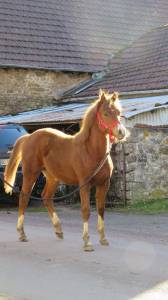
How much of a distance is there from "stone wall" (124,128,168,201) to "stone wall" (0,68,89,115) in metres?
8.70

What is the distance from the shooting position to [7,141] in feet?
51.3

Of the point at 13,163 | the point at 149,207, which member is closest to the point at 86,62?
the point at 149,207

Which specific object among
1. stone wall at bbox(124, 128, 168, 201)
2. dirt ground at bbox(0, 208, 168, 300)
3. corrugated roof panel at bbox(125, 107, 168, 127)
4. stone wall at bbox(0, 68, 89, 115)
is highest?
stone wall at bbox(0, 68, 89, 115)

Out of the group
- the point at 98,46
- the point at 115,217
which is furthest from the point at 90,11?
the point at 115,217

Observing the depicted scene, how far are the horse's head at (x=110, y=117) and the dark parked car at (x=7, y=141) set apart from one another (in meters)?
6.96

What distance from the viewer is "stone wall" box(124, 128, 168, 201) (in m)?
14.9

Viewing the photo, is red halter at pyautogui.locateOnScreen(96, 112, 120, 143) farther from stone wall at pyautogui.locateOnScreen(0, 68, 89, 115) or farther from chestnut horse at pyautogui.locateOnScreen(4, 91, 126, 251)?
stone wall at pyautogui.locateOnScreen(0, 68, 89, 115)

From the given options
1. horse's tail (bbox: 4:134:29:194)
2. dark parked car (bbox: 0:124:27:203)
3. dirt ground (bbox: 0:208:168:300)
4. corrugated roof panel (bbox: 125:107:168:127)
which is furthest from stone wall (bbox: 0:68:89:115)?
horse's tail (bbox: 4:134:29:194)

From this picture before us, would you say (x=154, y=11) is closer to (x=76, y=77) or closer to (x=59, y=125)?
(x=76, y=77)

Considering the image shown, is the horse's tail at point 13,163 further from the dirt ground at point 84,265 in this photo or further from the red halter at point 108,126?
the red halter at point 108,126

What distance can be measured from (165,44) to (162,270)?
1658 cm

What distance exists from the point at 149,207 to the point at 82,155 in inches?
233

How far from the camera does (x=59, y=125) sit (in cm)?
1723

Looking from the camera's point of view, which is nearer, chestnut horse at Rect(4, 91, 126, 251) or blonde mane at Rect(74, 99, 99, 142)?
chestnut horse at Rect(4, 91, 126, 251)
